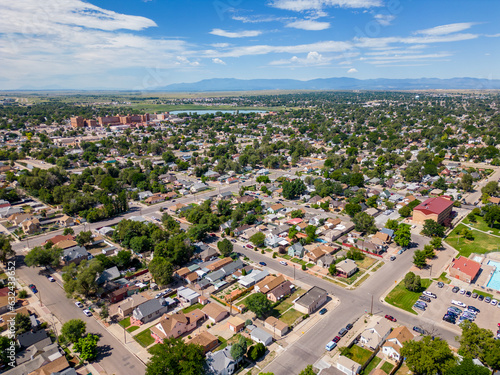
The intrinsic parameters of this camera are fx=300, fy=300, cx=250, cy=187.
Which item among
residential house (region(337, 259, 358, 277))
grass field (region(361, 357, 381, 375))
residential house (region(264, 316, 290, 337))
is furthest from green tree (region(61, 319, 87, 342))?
residential house (region(337, 259, 358, 277))

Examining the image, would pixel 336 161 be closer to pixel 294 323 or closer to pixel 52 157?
pixel 294 323

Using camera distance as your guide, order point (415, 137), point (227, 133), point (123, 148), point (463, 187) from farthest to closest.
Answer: point (227, 133) < point (415, 137) < point (123, 148) < point (463, 187)

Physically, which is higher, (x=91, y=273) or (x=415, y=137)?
(x=415, y=137)

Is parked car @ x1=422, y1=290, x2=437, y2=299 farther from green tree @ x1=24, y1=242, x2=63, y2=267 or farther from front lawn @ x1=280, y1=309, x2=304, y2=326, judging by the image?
green tree @ x1=24, y1=242, x2=63, y2=267

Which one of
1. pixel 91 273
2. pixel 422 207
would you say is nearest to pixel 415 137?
pixel 422 207

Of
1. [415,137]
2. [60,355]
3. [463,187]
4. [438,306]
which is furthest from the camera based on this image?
[415,137]
